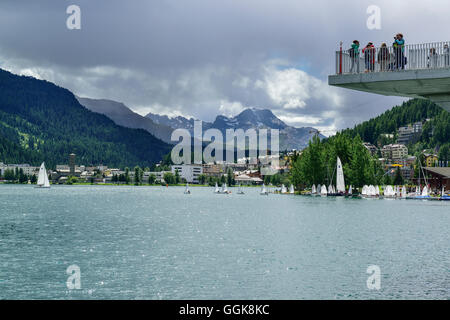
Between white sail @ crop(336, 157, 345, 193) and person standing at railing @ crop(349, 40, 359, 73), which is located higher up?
person standing at railing @ crop(349, 40, 359, 73)

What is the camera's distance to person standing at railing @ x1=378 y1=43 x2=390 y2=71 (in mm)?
29734

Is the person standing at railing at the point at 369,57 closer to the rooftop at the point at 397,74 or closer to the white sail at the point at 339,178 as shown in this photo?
the rooftop at the point at 397,74

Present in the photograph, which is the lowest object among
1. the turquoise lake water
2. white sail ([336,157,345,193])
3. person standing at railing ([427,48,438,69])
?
the turquoise lake water

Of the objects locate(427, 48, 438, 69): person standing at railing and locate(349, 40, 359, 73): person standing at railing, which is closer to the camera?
locate(427, 48, 438, 69): person standing at railing

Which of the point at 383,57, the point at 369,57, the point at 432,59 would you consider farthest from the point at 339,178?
the point at 432,59

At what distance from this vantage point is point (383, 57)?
3003cm

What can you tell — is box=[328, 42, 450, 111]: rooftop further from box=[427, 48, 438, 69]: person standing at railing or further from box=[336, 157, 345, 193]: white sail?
box=[336, 157, 345, 193]: white sail

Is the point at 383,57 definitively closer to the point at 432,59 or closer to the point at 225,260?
the point at 432,59

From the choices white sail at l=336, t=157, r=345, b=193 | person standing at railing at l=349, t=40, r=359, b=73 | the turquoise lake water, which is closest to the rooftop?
person standing at railing at l=349, t=40, r=359, b=73
